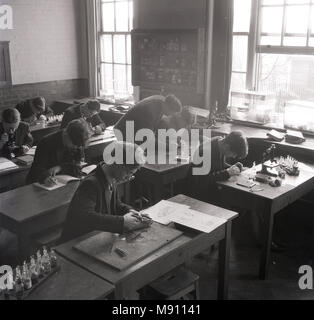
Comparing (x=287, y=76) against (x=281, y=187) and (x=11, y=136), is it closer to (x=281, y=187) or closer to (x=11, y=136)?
(x=281, y=187)

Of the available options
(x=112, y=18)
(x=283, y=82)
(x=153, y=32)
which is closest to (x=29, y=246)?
(x=283, y=82)

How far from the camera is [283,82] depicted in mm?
5594

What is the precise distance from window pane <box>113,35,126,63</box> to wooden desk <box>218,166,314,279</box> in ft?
13.9

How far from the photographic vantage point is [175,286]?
2896 mm

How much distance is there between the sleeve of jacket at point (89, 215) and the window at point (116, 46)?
16.2 feet

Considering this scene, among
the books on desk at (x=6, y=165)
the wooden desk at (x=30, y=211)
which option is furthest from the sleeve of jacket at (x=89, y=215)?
the books on desk at (x=6, y=165)

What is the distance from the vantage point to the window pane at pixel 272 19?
17.9 feet

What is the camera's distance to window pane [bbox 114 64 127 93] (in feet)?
25.1

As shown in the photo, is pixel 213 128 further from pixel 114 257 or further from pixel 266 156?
pixel 114 257

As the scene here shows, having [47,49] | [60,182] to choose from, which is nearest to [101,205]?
[60,182]

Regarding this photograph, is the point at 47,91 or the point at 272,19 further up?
the point at 272,19

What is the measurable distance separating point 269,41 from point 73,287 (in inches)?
176

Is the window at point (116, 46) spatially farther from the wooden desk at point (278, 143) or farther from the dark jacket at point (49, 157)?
the dark jacket at point (49, 157)
